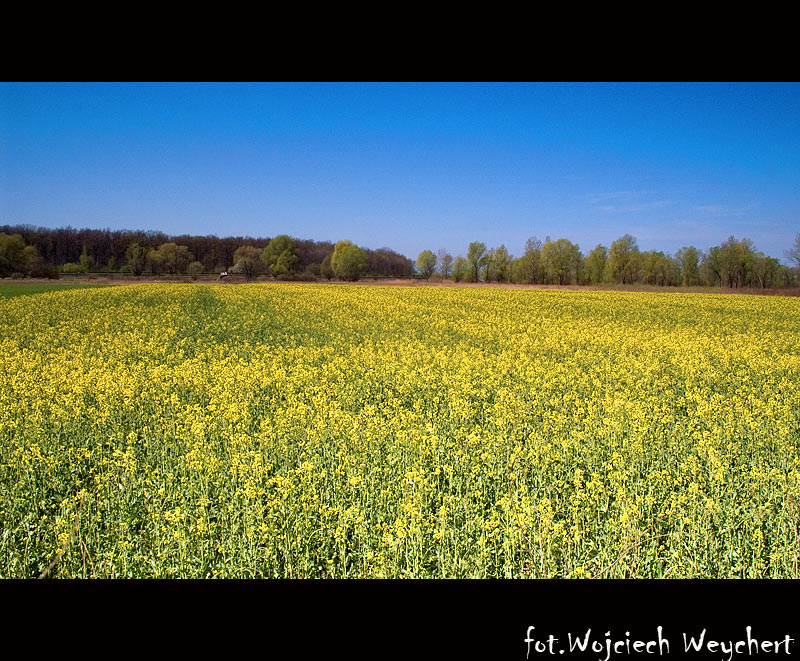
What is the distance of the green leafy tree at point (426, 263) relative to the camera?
54.4 meters

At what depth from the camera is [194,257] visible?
174 ft

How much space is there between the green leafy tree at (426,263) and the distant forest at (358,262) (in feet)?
0.32

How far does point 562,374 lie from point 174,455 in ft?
23.0

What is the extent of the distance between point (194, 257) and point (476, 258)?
27.7 m

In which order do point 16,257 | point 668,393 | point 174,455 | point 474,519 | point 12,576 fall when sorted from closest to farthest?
point 12,576 → point 474,519 → point 174,455 → point 668,393 → point 16,257

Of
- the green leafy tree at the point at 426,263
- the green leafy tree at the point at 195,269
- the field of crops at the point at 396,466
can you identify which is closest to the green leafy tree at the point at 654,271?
the green leafy tree at the point at 426,263

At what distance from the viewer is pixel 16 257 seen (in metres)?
44.6

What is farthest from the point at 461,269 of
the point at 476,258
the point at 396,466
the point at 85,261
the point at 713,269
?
the point at 396,466

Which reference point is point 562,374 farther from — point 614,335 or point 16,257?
point 16,257

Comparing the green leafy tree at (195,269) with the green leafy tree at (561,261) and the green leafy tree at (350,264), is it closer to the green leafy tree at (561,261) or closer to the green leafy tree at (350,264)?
the green leafy tree at (350,264)

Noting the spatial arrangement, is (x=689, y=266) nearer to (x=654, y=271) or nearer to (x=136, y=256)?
(x=654, y=271)

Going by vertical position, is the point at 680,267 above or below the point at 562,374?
above

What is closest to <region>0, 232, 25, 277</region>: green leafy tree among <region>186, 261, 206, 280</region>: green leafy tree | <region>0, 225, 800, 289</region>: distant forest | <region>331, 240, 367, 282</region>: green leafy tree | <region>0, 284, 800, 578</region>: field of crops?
<region>0, 225, 800, 289</region>: distant forest

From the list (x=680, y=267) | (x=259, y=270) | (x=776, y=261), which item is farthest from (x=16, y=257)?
(x=776, y=261)
